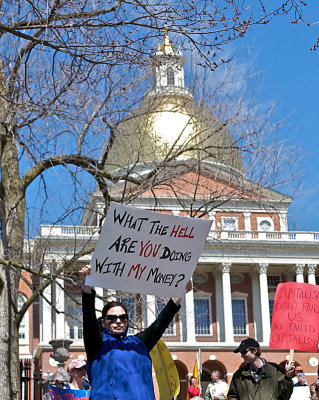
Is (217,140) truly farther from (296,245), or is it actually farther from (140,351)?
(296,245)

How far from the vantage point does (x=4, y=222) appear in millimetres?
15078

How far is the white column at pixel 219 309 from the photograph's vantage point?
57.6 meters

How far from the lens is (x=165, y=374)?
31.8 ft

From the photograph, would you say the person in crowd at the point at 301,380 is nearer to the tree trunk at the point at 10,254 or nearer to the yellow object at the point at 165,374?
the yellow object at the point at 165,374

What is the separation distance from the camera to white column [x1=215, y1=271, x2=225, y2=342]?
5756 centimetres

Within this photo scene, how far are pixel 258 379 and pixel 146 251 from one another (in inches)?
54.5

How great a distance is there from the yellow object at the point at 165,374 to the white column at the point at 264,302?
156 feet

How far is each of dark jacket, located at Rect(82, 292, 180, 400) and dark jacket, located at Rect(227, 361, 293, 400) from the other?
4.13 ft

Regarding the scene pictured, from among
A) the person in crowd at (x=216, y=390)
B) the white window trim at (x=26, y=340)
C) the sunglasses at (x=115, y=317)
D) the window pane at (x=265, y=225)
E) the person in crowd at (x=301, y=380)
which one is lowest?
the person in crowd at (x=216, y=390)

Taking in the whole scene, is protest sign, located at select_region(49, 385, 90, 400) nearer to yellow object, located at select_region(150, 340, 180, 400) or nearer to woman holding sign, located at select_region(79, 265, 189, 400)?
yellow object, located at select_region(150, 340, 180, 400)

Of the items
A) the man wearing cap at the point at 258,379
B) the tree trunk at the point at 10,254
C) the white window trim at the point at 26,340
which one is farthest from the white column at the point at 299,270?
the man wearing cap at the point at 258,379

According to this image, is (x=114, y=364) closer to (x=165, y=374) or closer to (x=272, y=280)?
(x=165, y=374)

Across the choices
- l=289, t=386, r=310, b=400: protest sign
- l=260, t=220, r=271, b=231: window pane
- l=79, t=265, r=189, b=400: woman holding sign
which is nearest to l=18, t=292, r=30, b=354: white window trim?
l=260, t=220, r=271, b=231: window pane

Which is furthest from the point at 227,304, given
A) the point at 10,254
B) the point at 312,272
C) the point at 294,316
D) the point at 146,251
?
the point at 146,251
